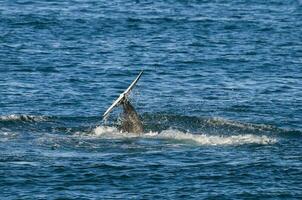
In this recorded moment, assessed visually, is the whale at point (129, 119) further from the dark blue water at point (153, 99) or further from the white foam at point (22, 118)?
the white foam at point (22, 118)

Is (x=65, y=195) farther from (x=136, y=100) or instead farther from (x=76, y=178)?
(x=136, y=100)

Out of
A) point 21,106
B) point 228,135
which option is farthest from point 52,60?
point 228,135

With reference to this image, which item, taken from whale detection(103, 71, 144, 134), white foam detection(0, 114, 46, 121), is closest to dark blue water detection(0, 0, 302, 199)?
white foam detection(0, 114, 46, 121)

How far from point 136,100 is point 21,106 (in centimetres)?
760

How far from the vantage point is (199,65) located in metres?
80.2

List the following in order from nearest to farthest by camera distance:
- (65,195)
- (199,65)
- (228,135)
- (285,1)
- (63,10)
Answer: (65,195)
(228,135)
(199,65)
(63,10)
(285,1)

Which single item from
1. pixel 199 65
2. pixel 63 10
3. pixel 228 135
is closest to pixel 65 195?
pixel 228 135

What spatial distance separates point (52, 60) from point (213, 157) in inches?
1254

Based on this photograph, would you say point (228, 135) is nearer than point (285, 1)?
Yes

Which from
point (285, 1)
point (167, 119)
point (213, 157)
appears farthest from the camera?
point (285, 1)

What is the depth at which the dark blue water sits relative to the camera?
159 feet

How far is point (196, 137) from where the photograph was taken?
186 feet

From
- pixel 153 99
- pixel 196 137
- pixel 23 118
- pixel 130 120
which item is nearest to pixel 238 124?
pixel 196 137

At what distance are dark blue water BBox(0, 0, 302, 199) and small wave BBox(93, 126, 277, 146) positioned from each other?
0.11 metres
